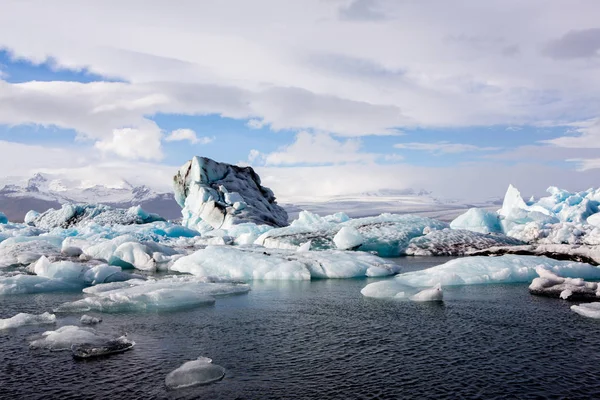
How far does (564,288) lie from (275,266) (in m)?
11.5

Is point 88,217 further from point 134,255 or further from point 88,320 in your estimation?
point 88,320

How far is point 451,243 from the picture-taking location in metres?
34.6

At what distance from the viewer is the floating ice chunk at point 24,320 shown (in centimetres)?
1183

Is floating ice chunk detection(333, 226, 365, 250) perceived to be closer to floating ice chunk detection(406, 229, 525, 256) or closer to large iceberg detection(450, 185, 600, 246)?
floating ice chunk detection(406, 229, 525, 256)

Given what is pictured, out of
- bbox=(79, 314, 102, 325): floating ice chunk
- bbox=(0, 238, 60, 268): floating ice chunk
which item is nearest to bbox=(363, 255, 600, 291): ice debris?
bbox=(79, 314, 102, 325): floating ice chunk

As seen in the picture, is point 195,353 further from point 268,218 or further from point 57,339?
point 268,218

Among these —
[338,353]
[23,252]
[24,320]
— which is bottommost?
[338,353]

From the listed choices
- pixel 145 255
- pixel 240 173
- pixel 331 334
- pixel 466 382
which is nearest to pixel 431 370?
pixel 466 382

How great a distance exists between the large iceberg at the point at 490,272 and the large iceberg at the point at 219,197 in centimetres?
2943

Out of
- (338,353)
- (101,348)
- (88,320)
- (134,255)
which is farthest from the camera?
(134,255)

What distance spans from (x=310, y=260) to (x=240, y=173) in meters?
35.7

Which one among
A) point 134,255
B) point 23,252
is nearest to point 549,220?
point 134,255

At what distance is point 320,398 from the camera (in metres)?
7.45

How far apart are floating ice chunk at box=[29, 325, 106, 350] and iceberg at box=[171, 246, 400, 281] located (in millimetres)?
11145
